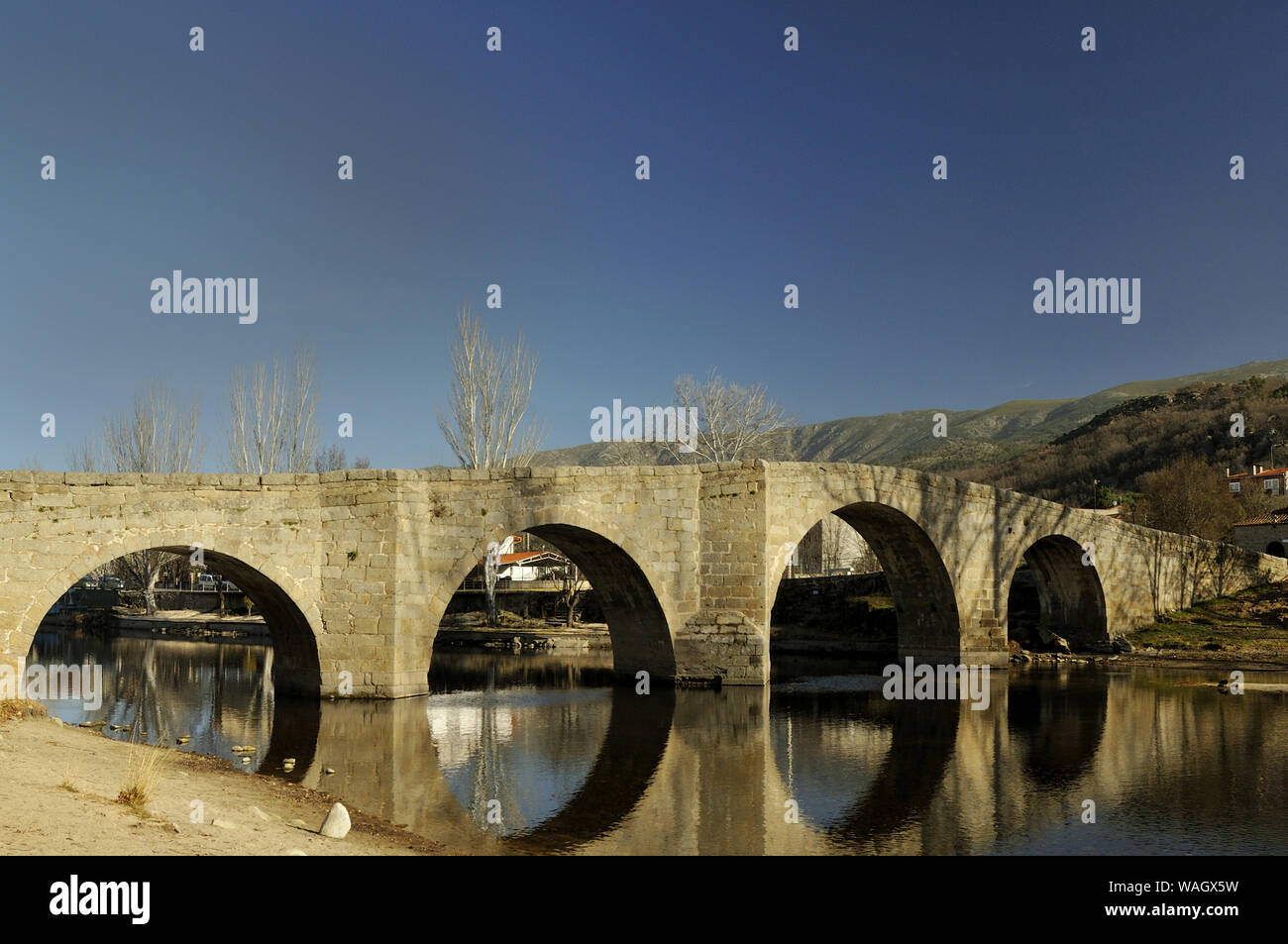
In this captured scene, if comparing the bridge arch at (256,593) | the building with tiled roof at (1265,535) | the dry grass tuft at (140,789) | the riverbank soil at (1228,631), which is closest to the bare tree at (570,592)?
the bridge arch at (256,593)

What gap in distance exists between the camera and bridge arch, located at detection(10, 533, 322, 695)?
16.8m

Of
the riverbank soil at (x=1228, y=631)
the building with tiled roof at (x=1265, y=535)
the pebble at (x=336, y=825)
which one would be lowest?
the riverbank soil at (x=1228, y=631)

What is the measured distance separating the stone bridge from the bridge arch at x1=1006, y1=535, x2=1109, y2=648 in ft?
12.4

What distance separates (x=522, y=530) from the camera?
2138 centimetres

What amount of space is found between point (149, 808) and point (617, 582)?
15395 millimetres

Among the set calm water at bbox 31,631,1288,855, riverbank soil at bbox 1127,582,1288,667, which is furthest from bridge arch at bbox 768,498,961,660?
riverbank soil at bbox 1127,582,1288,667

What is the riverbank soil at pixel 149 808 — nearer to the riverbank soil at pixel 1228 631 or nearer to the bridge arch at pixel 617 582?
the bridge arch at pixel 617 582

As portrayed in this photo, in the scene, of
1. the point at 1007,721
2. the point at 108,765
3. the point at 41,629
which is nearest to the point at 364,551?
the point at 108,765

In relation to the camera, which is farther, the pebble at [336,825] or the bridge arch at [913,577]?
the bridge arch at [913,577]

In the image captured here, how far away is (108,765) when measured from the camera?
12.5 m

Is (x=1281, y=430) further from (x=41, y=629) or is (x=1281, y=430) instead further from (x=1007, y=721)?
(x=41, y=629)

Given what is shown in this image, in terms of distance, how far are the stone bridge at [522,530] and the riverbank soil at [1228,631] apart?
7.64 meters

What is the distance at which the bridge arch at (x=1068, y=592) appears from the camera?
34.1m

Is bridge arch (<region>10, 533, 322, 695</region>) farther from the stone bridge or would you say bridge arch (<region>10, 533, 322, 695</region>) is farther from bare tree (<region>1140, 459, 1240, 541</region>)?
bare tree (<region>1140, 459, 1240, 541</region>)
